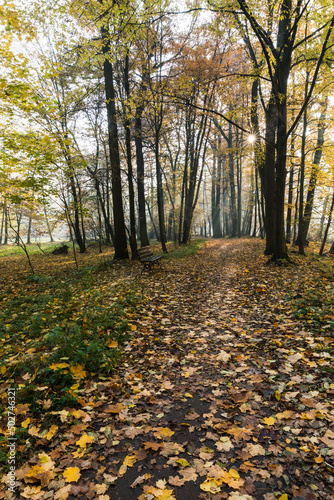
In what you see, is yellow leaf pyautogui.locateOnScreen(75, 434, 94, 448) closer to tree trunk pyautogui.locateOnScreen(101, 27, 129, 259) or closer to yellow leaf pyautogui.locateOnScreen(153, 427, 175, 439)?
yellow leaf pyautogui.locateOnScreen(153, 427, 175, 439)

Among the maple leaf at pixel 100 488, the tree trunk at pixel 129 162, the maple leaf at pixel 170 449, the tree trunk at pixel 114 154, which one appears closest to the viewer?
the maple leaf at pixel 100 488

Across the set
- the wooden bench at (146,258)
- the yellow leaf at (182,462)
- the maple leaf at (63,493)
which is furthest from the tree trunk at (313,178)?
the maple leaf at (63,493)

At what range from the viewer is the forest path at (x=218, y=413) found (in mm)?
2039

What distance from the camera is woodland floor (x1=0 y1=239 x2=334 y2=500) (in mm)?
2025

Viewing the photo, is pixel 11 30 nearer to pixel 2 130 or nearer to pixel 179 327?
pixel 2 130

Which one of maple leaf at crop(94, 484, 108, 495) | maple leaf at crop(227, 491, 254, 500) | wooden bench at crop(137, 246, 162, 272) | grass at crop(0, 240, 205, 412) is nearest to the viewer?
maple leaf at crop(227, 491, 254, 500)

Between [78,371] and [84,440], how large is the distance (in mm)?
1019

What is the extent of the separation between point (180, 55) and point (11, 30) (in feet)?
30.6

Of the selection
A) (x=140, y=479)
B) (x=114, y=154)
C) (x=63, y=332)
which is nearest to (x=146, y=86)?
(x=114, y=154)

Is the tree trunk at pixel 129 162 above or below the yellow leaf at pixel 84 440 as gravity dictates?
above

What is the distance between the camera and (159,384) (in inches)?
133

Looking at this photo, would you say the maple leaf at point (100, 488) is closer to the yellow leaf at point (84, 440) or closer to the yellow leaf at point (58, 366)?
the yellow leaf at point (84, 440)

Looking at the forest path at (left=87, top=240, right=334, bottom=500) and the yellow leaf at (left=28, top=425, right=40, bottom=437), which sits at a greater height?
the yellow leaf at (left=28, top=425, right=40, bottom=437)


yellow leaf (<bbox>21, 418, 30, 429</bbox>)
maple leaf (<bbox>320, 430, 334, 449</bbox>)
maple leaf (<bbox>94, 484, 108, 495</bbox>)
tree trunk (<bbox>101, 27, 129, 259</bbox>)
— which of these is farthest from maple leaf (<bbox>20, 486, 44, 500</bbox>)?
tree trunk (<bbox>101, 27, 129, 259</bbox>)
